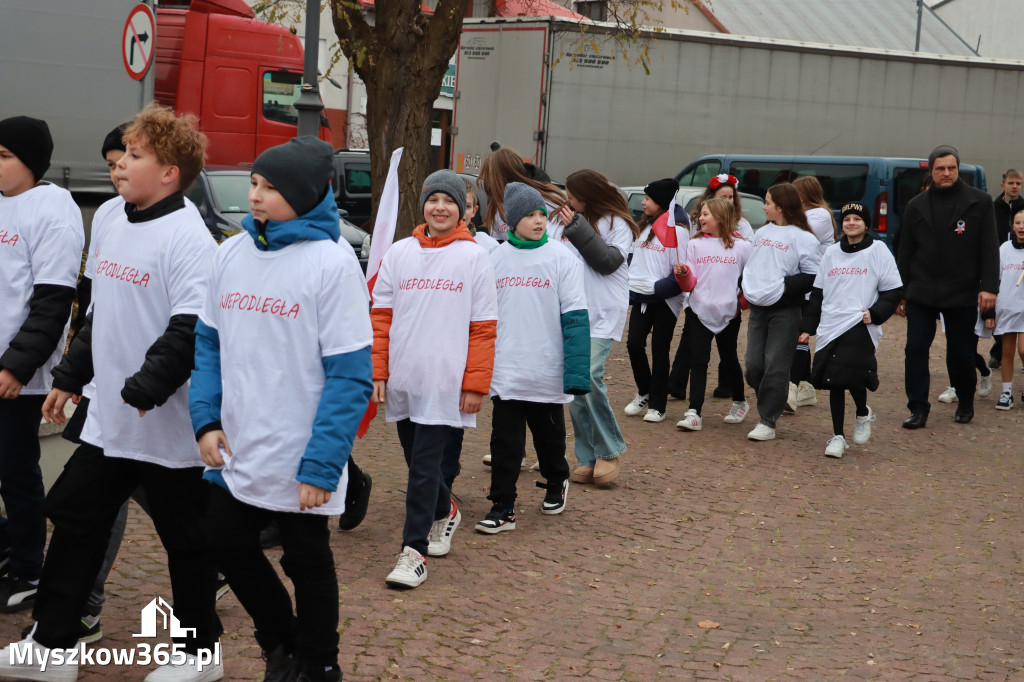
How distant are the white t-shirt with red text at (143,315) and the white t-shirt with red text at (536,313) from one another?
2.41 meters

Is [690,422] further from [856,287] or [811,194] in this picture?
[811,194]

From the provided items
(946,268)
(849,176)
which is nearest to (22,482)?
(946,268)

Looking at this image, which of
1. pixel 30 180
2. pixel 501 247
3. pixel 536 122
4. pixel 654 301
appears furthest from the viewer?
pixel 536 122

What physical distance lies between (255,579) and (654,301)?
6.23 metres

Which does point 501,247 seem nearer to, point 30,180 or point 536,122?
point 30,180

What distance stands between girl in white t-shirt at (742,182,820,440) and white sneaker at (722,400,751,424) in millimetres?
500

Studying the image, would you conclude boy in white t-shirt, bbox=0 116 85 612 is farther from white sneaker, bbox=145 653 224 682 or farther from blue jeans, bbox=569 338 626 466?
blue jeans, bbox=569 338 626 466

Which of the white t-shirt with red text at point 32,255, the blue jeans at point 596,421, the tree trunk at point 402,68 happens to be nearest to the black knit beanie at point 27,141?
the white t-shirt with red text at point 32,255

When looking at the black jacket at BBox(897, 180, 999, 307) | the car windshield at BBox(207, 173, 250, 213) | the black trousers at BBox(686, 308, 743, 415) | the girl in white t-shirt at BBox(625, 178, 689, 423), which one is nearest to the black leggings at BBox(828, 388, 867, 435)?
the black trousers at BBox(686, 308, 743, 415)

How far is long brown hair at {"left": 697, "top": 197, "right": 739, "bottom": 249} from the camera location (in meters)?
9.64

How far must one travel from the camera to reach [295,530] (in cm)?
384

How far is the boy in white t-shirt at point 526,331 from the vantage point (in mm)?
6250

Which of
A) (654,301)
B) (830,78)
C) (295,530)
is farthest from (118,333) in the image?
(830,78)

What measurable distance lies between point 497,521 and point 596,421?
127 centimetres
